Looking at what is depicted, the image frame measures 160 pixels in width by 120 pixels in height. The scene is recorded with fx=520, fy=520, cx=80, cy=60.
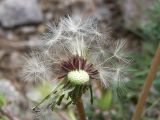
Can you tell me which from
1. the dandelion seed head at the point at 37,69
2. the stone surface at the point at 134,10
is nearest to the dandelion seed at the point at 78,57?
the dandelion seed head at the point at 37,69

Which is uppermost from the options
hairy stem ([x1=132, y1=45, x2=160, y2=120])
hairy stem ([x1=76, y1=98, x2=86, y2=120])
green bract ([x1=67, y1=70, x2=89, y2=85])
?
hairy stem ([x1=132, y1=45, x2=160, y2=120])

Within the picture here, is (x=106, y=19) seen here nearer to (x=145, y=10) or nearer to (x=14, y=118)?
(x=145, y=10)

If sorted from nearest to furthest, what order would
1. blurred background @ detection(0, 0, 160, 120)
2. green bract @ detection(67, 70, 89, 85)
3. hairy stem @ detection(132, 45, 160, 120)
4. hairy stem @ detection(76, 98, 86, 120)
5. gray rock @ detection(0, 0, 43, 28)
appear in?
1. green bract @ detection(67, 70, 89, 85)
2. hairy stem @ detection(76, 98, 86, 120)
3. hairy stem @ detection(132, 45, 160, 120)
4. blurred background @ detection(0, 0, 160, 120)
5. gray rock @ detection(0, 0, 43, 28)

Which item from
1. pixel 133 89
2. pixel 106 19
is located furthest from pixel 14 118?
pixel 106 19

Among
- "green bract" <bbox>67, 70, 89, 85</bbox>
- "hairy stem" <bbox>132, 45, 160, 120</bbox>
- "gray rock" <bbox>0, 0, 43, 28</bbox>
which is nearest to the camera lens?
"green bract" <bbox>67, 70, 89, 85</bbox>

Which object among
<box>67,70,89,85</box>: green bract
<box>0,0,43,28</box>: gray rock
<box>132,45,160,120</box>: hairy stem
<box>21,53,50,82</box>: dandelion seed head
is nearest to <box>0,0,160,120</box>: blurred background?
<box>0,0,43,28</box>: gray rock

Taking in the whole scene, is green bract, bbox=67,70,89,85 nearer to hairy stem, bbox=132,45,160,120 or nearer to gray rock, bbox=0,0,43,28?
hairy stem, bbox=132,45,160,120

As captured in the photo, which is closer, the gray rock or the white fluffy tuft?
the white fluffy tuft

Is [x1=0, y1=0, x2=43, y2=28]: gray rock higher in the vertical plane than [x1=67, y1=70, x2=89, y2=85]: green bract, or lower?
higher
